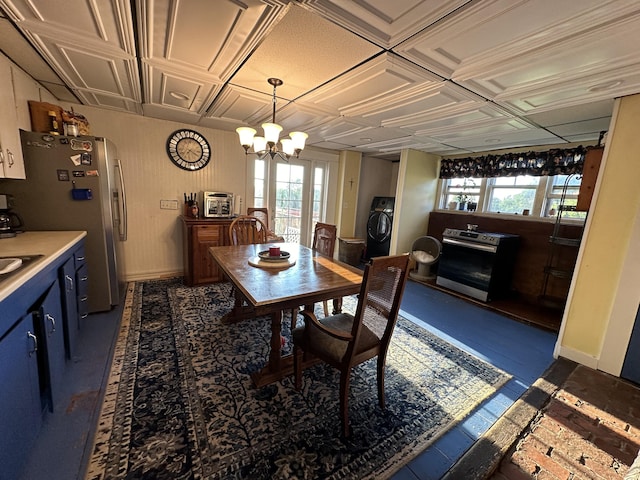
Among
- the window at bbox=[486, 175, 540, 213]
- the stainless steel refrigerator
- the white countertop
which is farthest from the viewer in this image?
the window at bbox=[486, 175, 540, 213]

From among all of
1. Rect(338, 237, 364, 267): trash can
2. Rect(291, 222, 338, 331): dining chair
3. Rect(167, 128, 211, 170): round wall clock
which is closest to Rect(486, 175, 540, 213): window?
Rect(338, 237, 364, 267): trash can

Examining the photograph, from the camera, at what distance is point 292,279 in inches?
70.9

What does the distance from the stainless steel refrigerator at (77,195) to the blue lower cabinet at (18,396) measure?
1.43m

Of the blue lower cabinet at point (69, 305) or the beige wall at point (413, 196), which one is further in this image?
the beige wall at point (413, 196)

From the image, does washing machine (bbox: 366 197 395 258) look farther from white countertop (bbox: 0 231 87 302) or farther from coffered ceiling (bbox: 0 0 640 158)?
white countertop (bbox: 0 231 87 302)

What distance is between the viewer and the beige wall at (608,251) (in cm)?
204

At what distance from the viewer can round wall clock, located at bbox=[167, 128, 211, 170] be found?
361 cm

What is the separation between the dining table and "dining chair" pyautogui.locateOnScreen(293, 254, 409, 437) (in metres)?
0.16

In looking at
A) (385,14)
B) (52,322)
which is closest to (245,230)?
(52,322)

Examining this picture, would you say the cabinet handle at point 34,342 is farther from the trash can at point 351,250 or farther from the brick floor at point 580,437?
the trash can at point 351,250

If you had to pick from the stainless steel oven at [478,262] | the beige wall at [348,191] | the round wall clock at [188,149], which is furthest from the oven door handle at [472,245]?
the round wall clock at [188,149]

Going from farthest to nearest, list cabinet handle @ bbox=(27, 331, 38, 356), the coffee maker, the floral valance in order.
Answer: the floral valance
the coffee maker
cabinet handle @ bbox=(27, 331, 38, 356)

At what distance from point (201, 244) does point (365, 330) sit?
8.62 feet

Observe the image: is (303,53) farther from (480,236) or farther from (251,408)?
(480,236)
